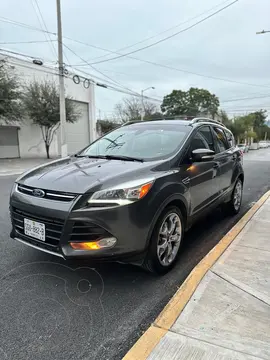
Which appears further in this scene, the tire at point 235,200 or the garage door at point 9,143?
the garage door at point 9,143

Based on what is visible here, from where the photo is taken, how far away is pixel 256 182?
10188 mm

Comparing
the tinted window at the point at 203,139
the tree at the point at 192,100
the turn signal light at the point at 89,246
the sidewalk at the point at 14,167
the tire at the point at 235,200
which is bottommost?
the sidewalk at the point at 14,167

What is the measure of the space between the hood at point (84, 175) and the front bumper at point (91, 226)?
0.53ft

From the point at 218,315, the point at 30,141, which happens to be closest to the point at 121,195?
the point at 218,315

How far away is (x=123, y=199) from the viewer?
277cm

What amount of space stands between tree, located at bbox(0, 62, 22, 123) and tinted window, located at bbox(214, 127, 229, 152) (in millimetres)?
14420

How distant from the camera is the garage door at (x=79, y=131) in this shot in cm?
2602

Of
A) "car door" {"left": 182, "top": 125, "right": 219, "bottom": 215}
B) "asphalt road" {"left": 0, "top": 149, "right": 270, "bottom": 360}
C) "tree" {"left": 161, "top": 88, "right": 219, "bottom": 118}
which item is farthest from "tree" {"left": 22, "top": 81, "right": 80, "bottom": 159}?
"tree" {"left": 161, "top": 88, "right": 219, "bottom": 118}

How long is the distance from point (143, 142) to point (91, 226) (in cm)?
174

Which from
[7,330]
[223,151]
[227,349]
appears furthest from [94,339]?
[223,151]

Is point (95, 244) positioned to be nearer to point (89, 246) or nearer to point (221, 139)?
point (89, 246)

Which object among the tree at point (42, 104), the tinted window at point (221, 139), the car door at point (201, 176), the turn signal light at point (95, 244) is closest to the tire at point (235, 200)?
the tinted window at point (221, 139)

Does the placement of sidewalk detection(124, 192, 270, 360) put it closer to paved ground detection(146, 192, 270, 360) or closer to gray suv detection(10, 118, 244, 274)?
paved ground detection(146, 192, 270, 360)

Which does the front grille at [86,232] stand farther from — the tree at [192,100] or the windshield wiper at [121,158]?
the tree at [192,100]
